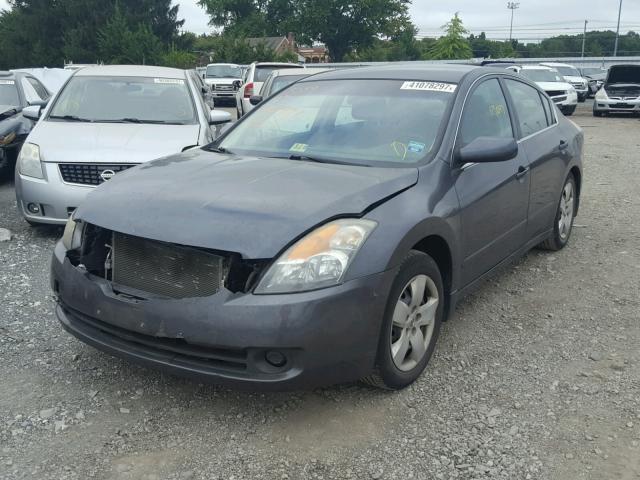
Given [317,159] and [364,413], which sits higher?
[317,159]

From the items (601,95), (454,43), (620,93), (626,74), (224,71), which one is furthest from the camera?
(454,43)

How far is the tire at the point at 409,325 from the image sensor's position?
317cm

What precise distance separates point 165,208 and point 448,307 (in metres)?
1.66

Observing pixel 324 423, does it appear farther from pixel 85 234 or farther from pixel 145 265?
pixel 85 234

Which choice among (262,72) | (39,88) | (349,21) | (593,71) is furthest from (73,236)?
(349,21)

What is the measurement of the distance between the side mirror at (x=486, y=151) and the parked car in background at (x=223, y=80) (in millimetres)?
26770

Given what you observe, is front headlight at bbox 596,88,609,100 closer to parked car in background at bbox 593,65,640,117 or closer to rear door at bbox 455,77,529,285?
parked car in background at bbox 593,65,640,117

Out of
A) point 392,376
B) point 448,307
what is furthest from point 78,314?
point 448,307

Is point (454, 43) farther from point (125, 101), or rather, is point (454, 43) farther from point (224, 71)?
point (125, 101)

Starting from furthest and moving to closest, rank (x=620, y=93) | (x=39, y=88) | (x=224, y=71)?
(x=224, y=71), (x=620, y=93), (x=39, y=88)

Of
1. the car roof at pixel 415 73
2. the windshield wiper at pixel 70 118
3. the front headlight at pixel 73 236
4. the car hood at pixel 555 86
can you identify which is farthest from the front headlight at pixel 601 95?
the front headlight at pixel 73 236

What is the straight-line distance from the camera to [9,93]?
1000 centimetres

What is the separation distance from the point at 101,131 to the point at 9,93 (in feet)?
14.4

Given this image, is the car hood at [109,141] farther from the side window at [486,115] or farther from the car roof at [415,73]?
the side window at [486,115]
